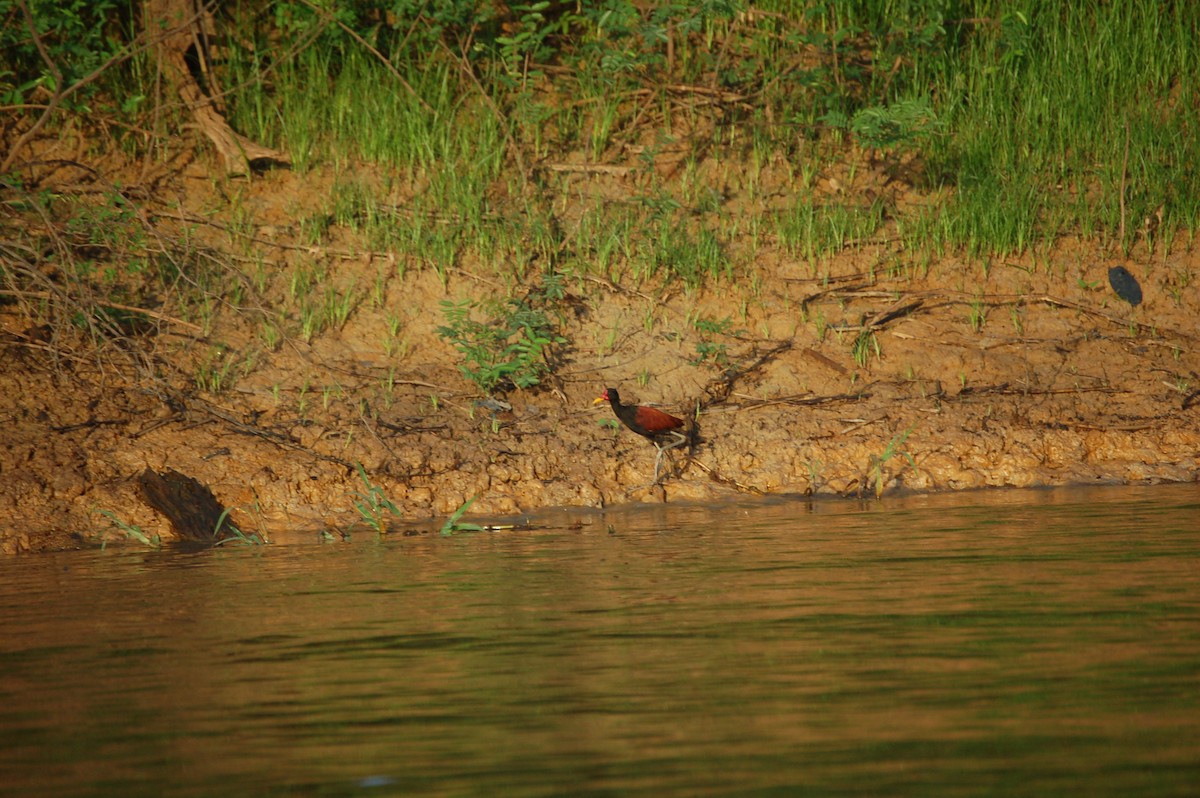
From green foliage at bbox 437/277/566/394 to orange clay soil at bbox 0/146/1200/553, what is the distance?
0.55 ft

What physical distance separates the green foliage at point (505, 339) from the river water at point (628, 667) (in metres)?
2.40

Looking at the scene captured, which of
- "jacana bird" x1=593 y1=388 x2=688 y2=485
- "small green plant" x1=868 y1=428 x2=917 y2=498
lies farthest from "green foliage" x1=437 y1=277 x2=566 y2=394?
"small green plant" x1=868 y1=428 x2=917 y2=498

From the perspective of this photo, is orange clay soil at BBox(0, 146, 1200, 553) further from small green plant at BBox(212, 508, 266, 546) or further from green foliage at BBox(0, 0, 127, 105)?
green foliage at BBox(0, 0, 127, 105)

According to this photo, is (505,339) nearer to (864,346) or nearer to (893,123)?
(864,346)

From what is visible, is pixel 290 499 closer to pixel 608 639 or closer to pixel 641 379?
pixel 641 379

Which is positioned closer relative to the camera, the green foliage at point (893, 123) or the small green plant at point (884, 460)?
the small green plant at point (884, 460)

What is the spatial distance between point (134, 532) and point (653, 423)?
119 inches

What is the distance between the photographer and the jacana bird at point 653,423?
28.0ft

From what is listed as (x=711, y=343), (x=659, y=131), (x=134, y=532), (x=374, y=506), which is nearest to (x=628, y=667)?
(x=374, y=506)

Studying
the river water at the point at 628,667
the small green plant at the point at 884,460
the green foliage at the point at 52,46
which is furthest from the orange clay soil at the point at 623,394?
the river water at the point at 628,667

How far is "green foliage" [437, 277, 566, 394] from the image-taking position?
30.1ft

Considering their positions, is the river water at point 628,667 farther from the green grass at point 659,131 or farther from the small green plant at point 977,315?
the green grass at point 659,131

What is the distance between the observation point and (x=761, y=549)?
653cm

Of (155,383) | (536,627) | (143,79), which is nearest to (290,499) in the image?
(155,383)
